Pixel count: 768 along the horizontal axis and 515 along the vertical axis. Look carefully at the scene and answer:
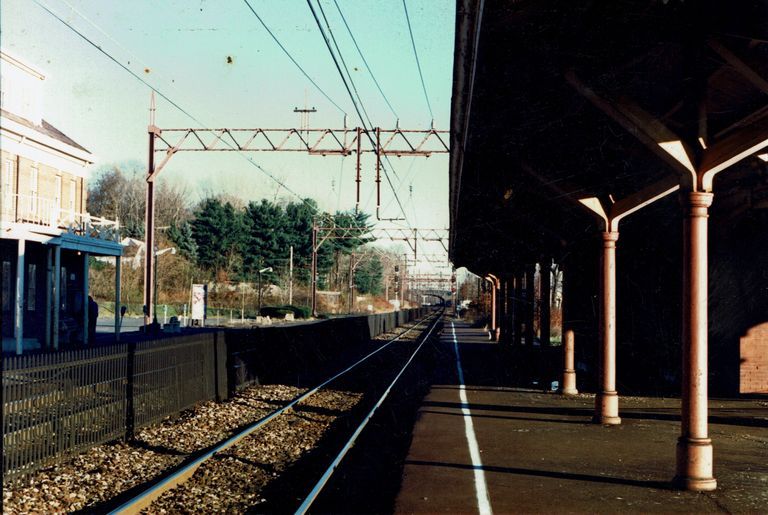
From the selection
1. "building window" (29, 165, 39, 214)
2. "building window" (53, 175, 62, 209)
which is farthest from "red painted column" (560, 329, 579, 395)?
"building window" (53, 175, 62, 209)

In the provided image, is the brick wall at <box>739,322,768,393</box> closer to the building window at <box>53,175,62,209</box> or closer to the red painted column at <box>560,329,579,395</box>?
the red painted column at <box>560,329,579,395</box>

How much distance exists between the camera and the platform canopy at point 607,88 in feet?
23.0

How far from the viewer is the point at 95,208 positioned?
8238 centimetres

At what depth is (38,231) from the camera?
26.5 metres

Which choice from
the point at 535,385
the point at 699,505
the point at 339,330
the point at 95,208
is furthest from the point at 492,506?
the point at 95,208

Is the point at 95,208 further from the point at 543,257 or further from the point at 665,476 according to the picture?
the point at 665,476

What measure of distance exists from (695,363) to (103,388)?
7.08m

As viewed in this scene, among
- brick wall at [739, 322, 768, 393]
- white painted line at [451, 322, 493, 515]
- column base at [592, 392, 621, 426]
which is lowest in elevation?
white painted line at [451, 322, 493, 515]

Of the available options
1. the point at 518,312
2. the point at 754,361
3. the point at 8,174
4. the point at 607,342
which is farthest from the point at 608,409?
the point at 8,174

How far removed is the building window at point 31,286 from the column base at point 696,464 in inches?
1051

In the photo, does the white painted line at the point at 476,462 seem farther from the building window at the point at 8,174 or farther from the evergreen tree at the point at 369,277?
the evergreen tree at the point at 369,277

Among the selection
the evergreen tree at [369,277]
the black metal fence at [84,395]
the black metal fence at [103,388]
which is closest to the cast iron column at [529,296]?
the black metal fence at [103,388]

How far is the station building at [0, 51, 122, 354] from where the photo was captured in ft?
88.3

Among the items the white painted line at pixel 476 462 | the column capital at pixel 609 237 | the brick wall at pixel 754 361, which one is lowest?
the white painted line at pixel 476 462
